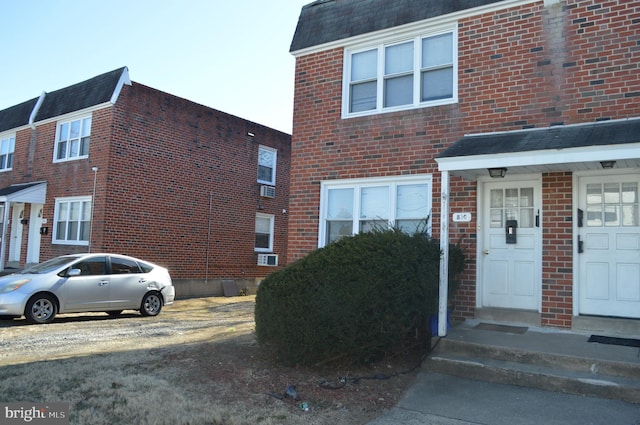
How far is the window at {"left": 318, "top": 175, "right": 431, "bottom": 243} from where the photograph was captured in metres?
8.68

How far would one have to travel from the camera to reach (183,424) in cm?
467

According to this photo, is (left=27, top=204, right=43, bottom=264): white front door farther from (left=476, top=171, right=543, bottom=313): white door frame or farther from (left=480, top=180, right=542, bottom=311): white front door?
(left=480, top=180, right=542, bottom=311): white front door

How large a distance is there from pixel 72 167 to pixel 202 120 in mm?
4466

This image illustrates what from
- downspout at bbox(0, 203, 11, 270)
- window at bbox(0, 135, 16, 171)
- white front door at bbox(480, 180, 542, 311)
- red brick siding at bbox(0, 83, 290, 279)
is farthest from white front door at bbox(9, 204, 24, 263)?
white front door at bbox(480, 180, 542, 311)

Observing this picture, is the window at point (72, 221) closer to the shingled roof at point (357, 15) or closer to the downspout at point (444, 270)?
the shingled roof at point (357, 15)

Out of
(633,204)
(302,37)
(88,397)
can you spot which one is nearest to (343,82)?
(302,37)

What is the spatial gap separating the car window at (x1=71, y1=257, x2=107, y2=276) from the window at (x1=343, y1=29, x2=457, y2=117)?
6.50m

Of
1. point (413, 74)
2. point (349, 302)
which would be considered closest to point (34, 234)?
point (413, 74)

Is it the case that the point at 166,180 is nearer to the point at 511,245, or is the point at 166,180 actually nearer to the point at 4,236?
the point at 4,236

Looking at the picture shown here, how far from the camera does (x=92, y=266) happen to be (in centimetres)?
1126

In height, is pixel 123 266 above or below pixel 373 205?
below

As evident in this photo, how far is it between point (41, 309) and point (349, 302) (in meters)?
7.58

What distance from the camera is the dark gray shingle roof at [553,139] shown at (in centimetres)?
618

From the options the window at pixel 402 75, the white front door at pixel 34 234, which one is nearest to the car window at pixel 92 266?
the window at pixel 402 75
